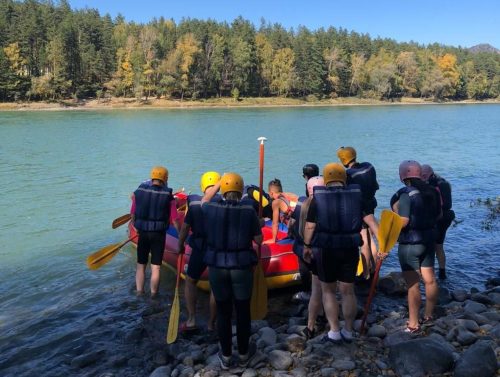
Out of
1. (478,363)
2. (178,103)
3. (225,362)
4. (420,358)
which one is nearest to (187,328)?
(225,362)

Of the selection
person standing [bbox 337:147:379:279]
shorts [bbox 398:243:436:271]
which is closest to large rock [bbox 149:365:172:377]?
shorts [bbox 398:243:436:271]

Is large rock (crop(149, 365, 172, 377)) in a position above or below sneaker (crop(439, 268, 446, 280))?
below

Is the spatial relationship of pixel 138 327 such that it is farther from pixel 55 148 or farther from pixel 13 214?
pixel 55 148

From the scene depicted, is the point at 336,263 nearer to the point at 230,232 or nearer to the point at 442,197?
the point at 230,232

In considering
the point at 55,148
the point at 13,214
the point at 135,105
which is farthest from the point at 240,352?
the point at 135,105

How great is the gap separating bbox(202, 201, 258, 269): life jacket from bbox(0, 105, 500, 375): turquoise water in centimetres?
279

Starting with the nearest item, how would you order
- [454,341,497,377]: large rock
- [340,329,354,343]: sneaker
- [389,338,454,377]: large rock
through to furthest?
[454,341,497,377]: large rock < [389,338,454,377]: large rock < [340,329,354,343]: sneaker

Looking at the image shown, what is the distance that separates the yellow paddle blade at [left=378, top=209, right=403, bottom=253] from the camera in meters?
4.98

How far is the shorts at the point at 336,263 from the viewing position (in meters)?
4.77

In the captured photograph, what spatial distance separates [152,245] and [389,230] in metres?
3.42

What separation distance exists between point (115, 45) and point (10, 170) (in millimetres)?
72780

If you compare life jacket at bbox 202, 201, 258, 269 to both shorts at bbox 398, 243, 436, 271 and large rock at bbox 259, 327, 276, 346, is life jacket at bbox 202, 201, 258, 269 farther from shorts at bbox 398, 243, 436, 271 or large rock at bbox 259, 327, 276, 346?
shorts at bbox 398, 243, 436, 271

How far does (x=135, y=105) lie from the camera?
7412 centimetres

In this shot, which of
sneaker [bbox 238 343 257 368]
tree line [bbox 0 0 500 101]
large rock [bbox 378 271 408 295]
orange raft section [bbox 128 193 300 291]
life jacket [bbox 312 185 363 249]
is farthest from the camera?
tree line [bbox 0 0 500 101]
